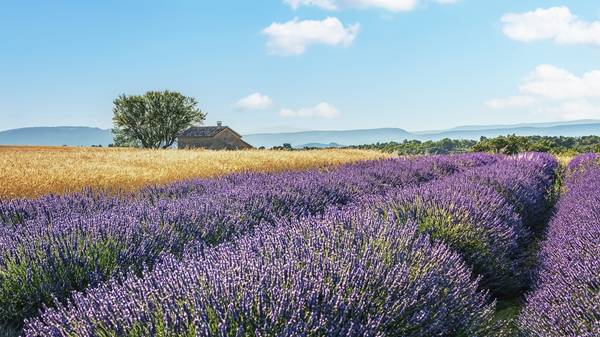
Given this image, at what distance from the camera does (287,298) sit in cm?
181

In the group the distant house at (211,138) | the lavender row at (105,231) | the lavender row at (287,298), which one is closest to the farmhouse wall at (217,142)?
the distant house at (211,138)

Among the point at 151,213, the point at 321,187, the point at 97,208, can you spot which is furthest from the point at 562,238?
the point at 97,208

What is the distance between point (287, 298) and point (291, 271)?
24cm

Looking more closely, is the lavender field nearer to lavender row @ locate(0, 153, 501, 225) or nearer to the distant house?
lavender row @ locate(0, 153, 501, 225)

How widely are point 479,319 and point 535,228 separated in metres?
4.65

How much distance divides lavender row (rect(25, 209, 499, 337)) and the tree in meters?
38.6

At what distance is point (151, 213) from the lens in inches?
148

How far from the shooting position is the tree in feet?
129

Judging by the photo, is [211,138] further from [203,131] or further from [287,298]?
[287,298]

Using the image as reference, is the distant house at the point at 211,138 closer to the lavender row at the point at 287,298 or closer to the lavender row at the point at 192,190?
the lavender row at the point at 192,190

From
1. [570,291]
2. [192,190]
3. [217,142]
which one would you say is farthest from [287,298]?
[217,142]

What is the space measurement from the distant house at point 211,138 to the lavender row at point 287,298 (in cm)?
3707

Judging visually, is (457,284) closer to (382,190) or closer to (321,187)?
(321,187)

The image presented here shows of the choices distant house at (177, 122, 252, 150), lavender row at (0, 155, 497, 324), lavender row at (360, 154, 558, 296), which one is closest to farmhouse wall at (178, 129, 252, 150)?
distant house at (177, 122, 252, 150)
